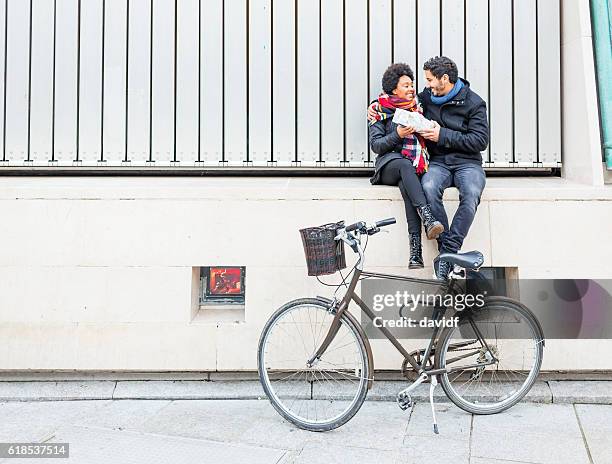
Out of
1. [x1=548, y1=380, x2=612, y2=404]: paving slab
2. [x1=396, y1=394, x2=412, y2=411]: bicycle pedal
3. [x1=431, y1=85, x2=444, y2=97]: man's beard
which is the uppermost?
[x1=431, y1=85, x2=444, y2=97]: man's beard

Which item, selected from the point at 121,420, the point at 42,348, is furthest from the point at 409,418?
the point at 42,348

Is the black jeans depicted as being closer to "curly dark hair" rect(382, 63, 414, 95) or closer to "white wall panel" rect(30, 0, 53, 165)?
"curly dark hair" rect(382, 63, 414, 95)

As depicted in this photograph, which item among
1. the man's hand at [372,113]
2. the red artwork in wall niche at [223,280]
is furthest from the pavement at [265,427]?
the man's hand at [372,113]

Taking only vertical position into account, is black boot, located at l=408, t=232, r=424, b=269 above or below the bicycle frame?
above

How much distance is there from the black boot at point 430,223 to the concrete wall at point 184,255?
0.36 meters

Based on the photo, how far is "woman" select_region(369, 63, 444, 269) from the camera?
4695mm

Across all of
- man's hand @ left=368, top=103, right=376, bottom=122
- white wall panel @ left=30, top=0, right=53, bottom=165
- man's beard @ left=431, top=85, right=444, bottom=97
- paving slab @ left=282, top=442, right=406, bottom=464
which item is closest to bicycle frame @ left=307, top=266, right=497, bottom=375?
paving slab @ left=282, top=442, right=406, bottom=464

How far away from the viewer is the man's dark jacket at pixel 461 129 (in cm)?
488

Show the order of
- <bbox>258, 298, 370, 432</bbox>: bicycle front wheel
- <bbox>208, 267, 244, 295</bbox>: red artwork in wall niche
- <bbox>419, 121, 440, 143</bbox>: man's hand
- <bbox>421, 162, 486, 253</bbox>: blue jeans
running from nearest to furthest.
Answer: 1. <bbox>258, 298, 370, 432</bbox>: bicycle front wheel
2. <bbox>421, 162, 486, 253</bbox>: blue jeans
3. <bbox>419, 121, 440, 143</bbox>: man's hand
4. <bbox>208, 267, 244, 295</bbox>: red artwork in wall niche

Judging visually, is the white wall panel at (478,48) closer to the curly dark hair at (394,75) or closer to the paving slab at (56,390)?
the curly dark hair at (394,75)

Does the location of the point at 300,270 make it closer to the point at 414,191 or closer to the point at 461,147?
the point at 414,191

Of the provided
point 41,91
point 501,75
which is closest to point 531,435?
point 501,75

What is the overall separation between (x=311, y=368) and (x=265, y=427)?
514 millimetres

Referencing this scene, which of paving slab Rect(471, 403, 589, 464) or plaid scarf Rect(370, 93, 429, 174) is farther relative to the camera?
plaid scarf Rect(370, 93, 429, 174)
